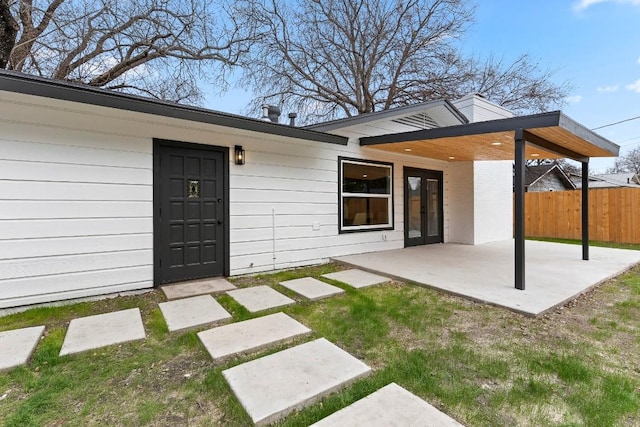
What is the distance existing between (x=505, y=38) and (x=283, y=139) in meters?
10.8

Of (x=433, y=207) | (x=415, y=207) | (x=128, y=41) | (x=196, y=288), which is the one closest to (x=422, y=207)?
(x=415, y=207)

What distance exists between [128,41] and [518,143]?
997 cm

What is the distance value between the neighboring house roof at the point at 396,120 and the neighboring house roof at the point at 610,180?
19355 mm

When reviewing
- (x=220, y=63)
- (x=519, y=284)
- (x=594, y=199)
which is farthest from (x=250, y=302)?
(x=594, y=199)

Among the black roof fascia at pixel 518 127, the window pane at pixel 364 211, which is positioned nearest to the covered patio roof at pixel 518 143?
the black roof fascia at pixel 518 127

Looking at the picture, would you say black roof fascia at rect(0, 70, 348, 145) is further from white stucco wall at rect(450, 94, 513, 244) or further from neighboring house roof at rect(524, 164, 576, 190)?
neighboring house roof at rect(524, 164, 576, 190)

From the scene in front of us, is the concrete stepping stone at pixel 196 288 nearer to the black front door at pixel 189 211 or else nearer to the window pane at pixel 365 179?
the black front door at pixel 189 211

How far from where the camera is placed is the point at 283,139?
534cm

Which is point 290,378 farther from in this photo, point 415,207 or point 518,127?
point 415,207

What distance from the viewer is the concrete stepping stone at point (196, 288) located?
156 inches

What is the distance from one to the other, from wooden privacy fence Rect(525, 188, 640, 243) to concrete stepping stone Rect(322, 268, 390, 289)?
8571 mm

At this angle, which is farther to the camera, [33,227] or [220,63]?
[220,63]

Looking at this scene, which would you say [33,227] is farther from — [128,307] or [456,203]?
[456,203]

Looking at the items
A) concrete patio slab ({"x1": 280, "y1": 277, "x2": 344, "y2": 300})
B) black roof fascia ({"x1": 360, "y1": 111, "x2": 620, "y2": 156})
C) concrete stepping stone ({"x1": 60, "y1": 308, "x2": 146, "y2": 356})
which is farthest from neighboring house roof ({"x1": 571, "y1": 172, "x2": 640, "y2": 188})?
concrete stepping stone ({"x1": 60, "y1": 308, "x2": 146, "y2": 356})
